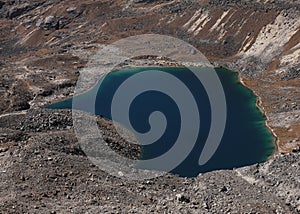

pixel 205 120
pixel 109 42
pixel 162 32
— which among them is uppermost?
pixel 205 120

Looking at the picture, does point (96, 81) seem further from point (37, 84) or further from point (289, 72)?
point (289, 72)

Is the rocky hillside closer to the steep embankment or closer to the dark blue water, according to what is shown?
the steep embankment

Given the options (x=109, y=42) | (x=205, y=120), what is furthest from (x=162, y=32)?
(x=205, y=120)

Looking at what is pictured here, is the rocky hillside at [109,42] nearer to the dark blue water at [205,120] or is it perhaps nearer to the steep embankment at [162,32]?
the steep embankment at [162,32]

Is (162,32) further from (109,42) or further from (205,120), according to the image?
(205,120)

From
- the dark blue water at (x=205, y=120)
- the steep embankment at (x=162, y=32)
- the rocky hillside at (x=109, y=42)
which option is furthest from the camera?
the steep embankment at (x=162, y=32)

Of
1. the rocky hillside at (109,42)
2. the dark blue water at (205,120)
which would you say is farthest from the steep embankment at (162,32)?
the dark blue water at (205,120)
